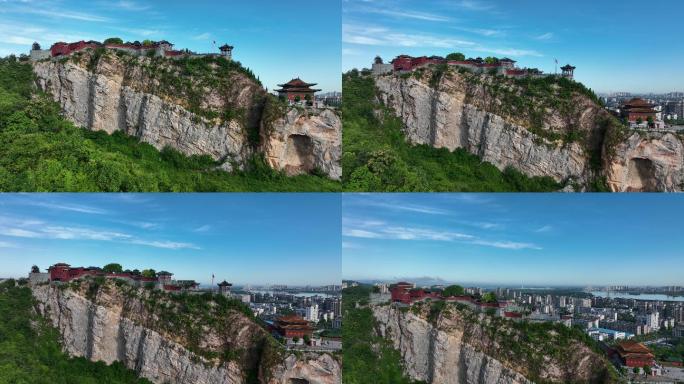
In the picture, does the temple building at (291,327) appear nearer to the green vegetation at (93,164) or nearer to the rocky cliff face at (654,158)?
the green vegetation at (93,164)

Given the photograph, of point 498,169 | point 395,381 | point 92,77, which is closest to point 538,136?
point 498,169

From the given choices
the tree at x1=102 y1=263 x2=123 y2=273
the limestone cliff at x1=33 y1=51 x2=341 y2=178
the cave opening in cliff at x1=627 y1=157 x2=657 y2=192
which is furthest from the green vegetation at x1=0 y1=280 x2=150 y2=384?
the cave opening in cliff at x1=627 y1=157 x2=657 y2=192

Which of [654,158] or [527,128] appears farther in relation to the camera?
[527,128]

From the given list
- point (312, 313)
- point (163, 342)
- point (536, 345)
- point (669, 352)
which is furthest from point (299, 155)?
point (669, 352)

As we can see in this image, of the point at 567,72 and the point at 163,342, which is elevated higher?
the point at 567,72

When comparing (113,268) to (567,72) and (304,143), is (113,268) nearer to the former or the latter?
(304,143)

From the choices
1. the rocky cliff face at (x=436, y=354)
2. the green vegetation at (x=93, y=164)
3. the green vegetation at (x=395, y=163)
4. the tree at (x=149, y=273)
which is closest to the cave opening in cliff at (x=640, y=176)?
the green vegetation at (x=395, y=163)

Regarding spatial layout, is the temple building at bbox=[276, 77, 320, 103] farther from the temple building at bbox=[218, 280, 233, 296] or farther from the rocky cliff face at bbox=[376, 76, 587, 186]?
the temple building at bbox=[218, 280, 233, 296]
